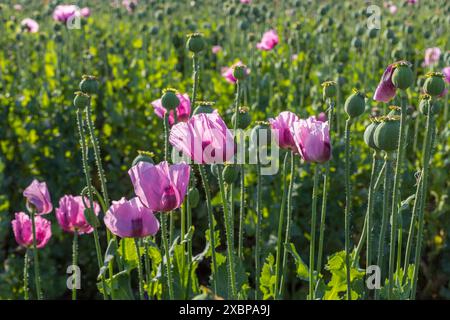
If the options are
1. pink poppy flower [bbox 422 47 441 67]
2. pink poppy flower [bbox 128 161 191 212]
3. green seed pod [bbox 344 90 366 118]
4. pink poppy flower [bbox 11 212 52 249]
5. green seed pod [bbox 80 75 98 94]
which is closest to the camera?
pink poppy flower [bbox 128 161 191 212]

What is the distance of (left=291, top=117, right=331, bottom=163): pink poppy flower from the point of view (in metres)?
1.16

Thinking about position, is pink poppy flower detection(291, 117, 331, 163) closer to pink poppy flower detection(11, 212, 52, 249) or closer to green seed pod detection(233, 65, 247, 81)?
green seed pod detection(233, 65, 247, 81)

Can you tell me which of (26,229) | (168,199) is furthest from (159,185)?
(26,229)

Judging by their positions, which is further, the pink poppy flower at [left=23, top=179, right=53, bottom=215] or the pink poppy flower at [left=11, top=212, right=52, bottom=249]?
the pink poppy flower at [left=11, top=212, right=52, bottom=249]

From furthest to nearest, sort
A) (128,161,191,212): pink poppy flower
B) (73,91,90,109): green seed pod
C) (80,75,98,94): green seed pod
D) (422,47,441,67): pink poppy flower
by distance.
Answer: (422,47,441,67): pink poppy flower < (80,75,98,94): green seed pod < (73,91,90,109): green seed pod < (128,161,191,212): pink poppy flower

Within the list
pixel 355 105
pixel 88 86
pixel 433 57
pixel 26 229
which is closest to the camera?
pixel 355 105

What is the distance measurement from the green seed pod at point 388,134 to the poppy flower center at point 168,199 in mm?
349

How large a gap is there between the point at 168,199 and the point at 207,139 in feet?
0.39

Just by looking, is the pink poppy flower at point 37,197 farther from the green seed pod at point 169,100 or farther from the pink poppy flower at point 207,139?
the pink poppy flower at point 207,139

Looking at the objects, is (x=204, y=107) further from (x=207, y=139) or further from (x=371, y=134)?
(x=371, y=134)

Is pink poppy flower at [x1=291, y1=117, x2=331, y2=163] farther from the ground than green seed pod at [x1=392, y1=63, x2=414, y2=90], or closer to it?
closer to it

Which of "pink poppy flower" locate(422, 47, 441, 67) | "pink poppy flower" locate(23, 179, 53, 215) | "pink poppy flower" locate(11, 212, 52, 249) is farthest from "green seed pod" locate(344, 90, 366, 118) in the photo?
"pink poppy flower" locate(422, 47, 441, 67)

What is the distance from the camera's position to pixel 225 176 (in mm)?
1286
